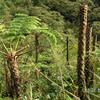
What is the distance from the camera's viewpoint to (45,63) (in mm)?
4449

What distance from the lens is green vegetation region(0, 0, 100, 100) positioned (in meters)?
2.06

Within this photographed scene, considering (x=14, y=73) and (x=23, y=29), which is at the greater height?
(x=14, y=73)

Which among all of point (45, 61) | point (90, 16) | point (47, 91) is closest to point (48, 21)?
point (90, 16)

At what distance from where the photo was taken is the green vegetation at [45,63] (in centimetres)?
206

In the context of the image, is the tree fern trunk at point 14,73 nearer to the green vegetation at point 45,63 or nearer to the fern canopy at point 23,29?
the green vegetation at point 45,63

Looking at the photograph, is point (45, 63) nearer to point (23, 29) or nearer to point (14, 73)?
point (23, 29)

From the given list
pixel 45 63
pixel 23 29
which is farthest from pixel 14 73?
pixel 45 63

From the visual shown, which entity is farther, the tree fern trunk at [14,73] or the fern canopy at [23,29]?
the fern canopy at [23,29]

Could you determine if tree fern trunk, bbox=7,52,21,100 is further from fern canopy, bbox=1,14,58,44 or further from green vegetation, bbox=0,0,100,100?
fern canopy, bbox=1,14,58,44

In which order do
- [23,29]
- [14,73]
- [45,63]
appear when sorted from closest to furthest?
[14,73]
[23,29]
[45,63]

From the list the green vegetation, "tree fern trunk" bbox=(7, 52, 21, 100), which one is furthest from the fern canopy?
"tree fern trunk" bbox=(7, 52, 21, 100)

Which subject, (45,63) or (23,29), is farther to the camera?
(45,63)

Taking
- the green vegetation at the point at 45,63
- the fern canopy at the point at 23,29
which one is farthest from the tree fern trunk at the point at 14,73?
the fern canopy at the point at 23,29

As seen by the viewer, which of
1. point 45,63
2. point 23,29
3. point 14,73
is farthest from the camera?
point 45,63
